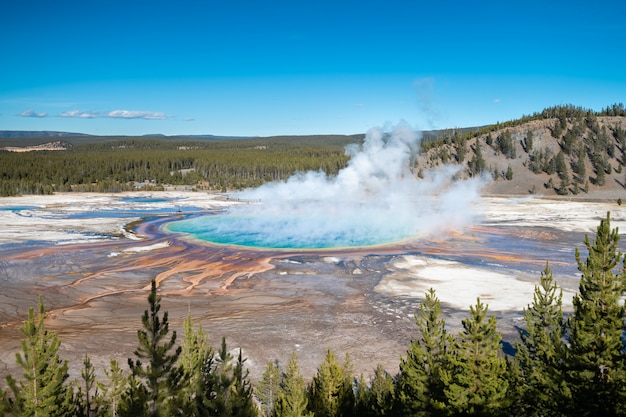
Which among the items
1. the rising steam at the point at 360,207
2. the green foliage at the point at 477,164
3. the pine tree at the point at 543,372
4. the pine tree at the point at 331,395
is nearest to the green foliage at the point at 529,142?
the green foliage at the point at 477,164

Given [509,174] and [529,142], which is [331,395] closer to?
[509,174]

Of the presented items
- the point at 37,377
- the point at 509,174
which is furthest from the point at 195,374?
the point at 509,174

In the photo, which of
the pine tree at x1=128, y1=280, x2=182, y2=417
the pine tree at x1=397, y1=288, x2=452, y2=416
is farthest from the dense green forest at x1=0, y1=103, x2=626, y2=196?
the pine tree at x1=128, y1=280, x2=182, y2=417

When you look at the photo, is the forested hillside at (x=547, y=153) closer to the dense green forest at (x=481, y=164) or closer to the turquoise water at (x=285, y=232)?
the dense green forest at (x=481, y=164)

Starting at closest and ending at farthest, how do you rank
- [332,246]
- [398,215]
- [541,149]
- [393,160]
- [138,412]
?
[138,412] < [332,246] < [398,215] < [393,160] < [541,149]

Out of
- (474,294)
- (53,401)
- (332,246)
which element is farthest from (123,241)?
(53,401)

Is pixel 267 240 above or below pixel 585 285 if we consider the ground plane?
below

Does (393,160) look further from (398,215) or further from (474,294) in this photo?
(474,294)
